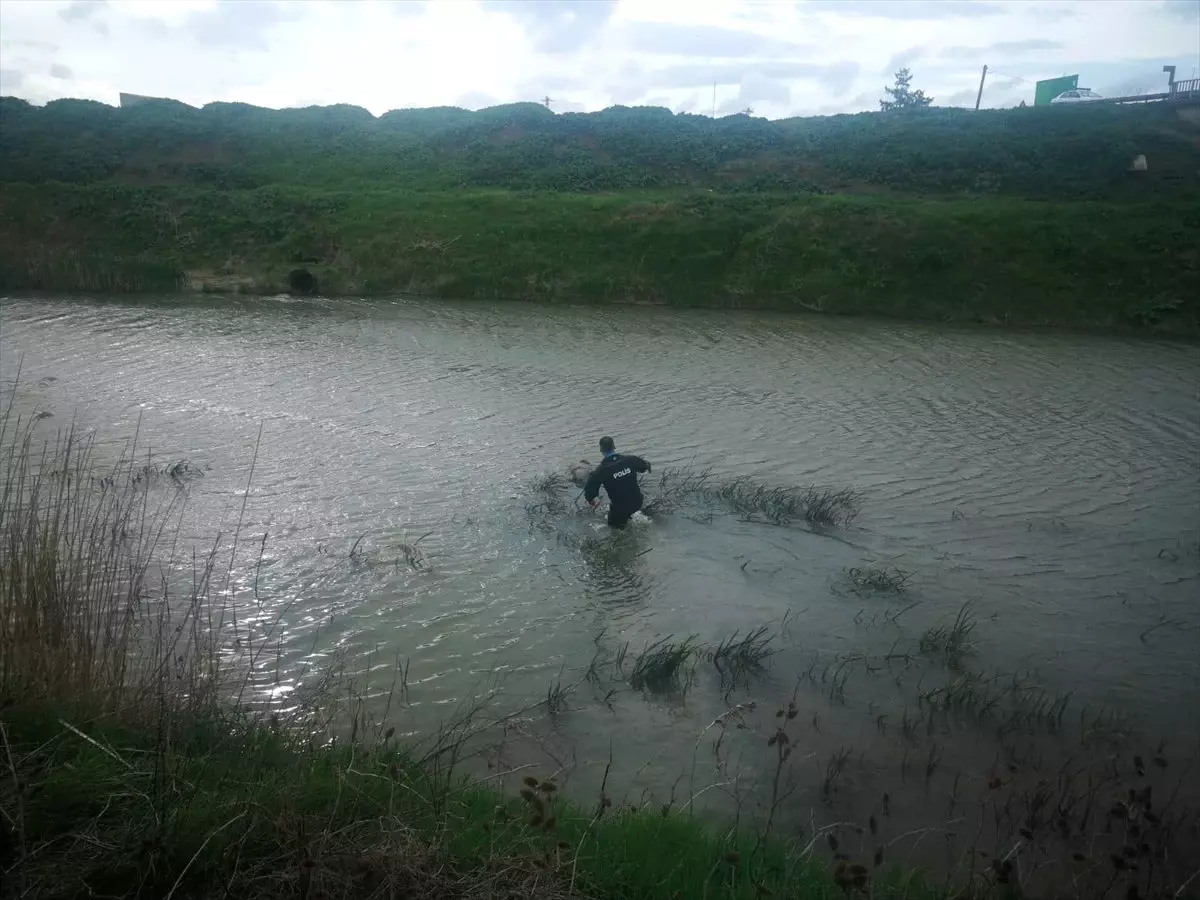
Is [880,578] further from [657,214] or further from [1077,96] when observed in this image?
[1077,96]

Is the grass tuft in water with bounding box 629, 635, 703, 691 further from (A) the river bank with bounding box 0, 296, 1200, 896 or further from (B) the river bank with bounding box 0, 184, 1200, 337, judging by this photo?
(B) the river bank with bounding box 0, 184, 1200, 337

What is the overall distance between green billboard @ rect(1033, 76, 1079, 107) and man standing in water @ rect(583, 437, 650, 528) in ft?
224

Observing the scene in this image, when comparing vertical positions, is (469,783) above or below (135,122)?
below

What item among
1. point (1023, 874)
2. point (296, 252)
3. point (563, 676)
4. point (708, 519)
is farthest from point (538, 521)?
point (296, 252)

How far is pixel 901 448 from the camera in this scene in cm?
1505

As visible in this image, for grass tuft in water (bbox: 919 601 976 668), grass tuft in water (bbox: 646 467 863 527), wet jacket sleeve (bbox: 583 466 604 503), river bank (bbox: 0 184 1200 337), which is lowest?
grass tuft in water (bbox: 919 601 976 668)

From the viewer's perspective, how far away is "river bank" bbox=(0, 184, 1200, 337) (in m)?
31.2

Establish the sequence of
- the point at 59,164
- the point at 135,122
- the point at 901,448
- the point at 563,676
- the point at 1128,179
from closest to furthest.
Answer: the point at 563,676 → the point at 901,448 → the point at 1128,179 → the point at 59,164 → the point at 135,122

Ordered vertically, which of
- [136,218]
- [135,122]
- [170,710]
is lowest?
[170,710]

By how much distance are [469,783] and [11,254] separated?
3645 cm

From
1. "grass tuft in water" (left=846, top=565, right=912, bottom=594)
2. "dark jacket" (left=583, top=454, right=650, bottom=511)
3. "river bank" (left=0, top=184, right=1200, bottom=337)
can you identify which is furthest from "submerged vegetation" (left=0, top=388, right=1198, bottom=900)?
"river bank" (left=0, top=184, right=1200, bottom=337)

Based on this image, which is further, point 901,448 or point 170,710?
point 901,448

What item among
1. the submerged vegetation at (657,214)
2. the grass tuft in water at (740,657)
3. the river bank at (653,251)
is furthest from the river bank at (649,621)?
the submerged vegetation at (657,214)

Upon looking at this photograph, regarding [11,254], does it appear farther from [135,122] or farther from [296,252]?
[135,122]
